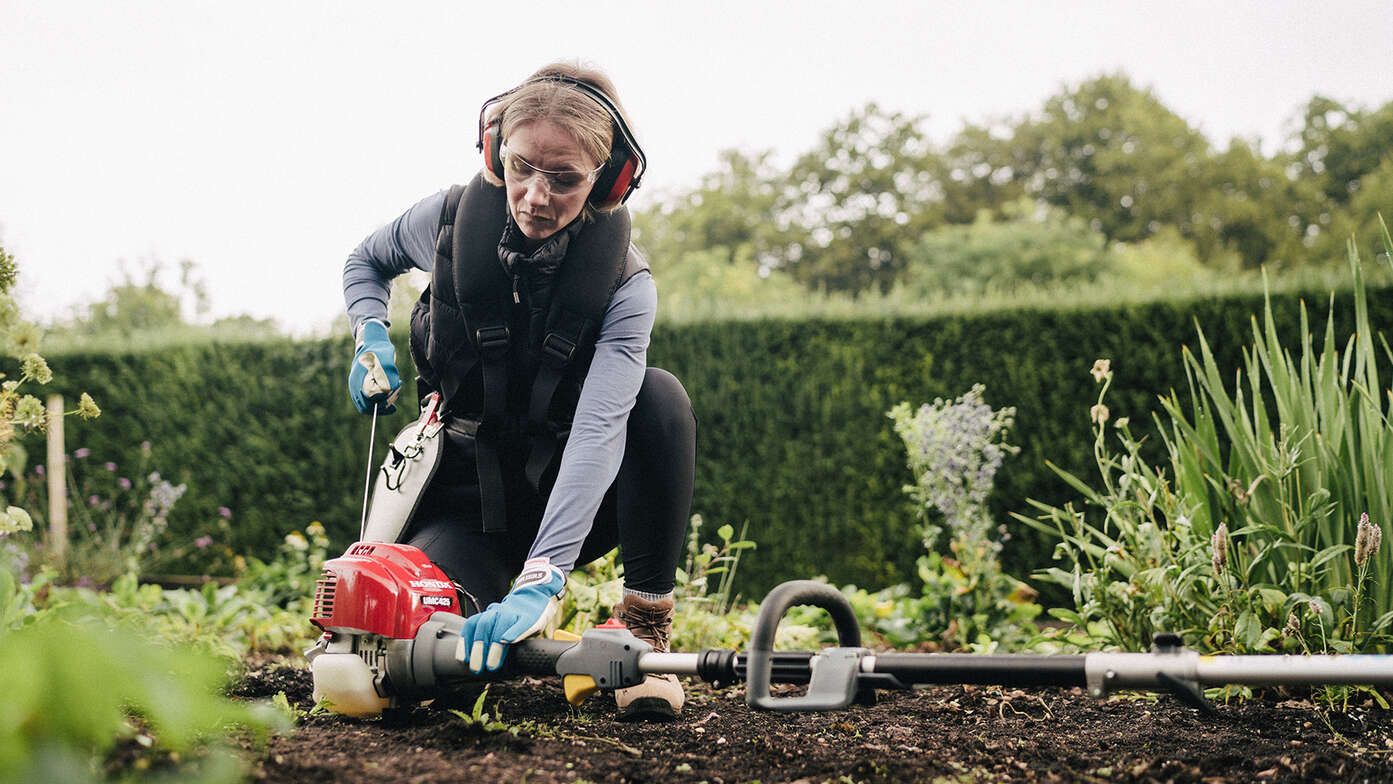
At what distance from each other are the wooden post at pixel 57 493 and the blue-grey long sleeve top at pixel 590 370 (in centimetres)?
455

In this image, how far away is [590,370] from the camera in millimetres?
2084

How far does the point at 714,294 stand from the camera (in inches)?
246

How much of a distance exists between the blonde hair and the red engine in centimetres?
89

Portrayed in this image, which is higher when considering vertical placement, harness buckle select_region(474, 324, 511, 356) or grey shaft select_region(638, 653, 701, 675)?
harness buckle select_region(474, 324, 511, 356)

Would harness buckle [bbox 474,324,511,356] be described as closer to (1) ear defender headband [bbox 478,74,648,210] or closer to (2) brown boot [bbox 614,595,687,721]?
(1) ear defender headband [bbox 478,74,648,210]

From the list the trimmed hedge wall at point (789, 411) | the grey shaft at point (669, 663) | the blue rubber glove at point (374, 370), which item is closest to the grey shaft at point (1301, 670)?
the grey shaft at point (669, 663)

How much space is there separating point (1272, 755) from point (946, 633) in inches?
83.2

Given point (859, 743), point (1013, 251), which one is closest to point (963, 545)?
point (859, 743)

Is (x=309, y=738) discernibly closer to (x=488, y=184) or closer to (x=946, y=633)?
(x=488, y=184)

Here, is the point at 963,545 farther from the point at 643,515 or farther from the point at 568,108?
the point at 568,108

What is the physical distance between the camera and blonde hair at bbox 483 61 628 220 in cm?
195

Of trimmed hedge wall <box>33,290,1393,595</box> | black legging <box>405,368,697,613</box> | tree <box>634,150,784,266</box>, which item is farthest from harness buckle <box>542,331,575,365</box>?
tree <box>634,150,784,266</box>

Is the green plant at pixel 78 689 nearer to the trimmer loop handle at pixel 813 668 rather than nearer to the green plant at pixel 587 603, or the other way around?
the trimmer loop handle at pixel 813 668

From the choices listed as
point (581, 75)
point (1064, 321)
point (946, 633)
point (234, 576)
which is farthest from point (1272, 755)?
point (234, 576)
